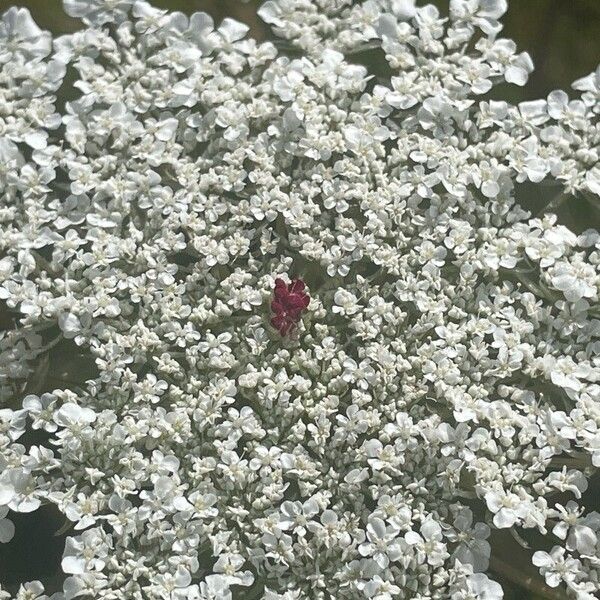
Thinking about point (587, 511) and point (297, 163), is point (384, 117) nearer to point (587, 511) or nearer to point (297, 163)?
point (297, 163)

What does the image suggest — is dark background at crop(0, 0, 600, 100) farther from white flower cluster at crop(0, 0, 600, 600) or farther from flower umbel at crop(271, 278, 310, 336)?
flower umbel at crop(271, 278, 310, 336)

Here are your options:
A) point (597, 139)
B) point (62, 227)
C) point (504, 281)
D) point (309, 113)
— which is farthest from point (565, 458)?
point (62, 227)

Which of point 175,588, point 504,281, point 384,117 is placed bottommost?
point 175,588

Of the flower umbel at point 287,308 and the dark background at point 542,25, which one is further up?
the dark background at point 542,25

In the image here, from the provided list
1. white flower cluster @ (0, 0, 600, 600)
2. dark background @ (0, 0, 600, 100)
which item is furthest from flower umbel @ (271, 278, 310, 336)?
dark background @ (0, 0, 600, 100)

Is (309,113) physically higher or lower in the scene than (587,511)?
higher

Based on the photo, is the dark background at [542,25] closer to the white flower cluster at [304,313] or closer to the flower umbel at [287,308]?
the white flower cluster at [304,313]

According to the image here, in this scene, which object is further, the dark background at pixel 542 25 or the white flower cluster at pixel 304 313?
the dark background at pixel 542 25

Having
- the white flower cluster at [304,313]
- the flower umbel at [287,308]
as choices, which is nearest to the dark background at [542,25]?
the white flower cluster at [304,313]
